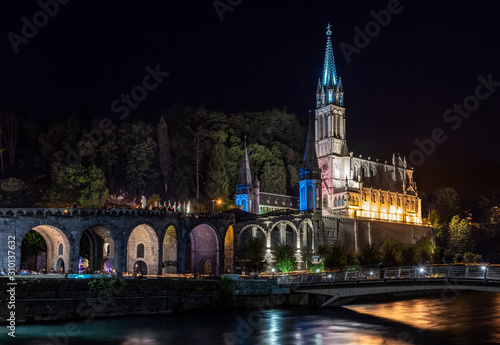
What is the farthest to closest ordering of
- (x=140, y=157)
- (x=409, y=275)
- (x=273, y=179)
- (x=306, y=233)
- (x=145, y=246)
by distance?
1. (x=273, y=179)
2. (x=306, y=233)
3. (x=140, y=157)
4. (x=145, y=246)
5. (x=409, y=275)

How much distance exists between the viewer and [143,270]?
208ft

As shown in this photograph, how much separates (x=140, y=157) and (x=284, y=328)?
165 feet

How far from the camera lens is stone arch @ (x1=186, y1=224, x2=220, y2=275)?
69.1 meters

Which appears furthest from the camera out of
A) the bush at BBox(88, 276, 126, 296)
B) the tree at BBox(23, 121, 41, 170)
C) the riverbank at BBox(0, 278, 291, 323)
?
the tree at BBox(23, 121, 41, 170)

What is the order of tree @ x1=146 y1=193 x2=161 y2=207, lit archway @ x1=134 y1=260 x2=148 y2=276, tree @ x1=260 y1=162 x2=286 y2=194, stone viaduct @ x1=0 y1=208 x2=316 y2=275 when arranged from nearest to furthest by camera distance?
stone viaduct @ x1=0 y1=208 x2=316 y2=275
lit archway @ x1=134 y1=260 x2=148 y2=276
tree @ x1=146 y1=193 x2=161 y2=207
tree @ x1=260 y1=162 x2=286 y2=194

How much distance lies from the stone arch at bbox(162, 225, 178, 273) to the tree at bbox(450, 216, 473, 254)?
66.0 m

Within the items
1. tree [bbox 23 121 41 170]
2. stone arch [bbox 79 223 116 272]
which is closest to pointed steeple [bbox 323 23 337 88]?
tree [bbox 23 121 41 170]

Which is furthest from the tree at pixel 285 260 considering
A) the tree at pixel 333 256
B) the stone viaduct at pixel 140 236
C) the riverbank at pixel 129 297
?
the riverbank at pixel 129 297

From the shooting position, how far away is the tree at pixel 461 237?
11164 cm

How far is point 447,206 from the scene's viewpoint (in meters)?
127

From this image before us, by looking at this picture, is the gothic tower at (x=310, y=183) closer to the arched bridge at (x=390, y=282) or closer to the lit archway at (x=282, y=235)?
the lit archway at (x=282, y=235)

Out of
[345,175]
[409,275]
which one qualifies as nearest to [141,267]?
[409,275]

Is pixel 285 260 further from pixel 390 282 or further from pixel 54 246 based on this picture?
pixel 390 282

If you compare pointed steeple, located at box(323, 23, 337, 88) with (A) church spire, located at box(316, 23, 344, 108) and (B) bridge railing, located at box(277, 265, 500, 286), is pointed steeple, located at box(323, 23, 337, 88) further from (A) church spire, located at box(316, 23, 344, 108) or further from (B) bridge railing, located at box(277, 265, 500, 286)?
(B) bridge railing, located at box(277, 265, 500, 286)
